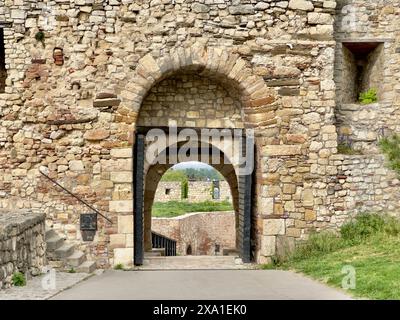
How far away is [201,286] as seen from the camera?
23.3 feet

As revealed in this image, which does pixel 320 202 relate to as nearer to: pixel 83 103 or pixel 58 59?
pixel 83 103

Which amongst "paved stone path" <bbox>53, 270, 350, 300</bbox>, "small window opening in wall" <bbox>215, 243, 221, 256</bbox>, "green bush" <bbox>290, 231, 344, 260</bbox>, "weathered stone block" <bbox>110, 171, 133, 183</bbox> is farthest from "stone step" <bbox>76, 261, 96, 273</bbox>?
"small window opening in wall" <bbox>215, 243, 221, 256</bbox>

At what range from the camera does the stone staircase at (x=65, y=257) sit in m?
8.47

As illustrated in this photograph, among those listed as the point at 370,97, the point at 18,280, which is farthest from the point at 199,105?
the point at 18,280

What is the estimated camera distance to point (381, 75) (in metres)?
10.6

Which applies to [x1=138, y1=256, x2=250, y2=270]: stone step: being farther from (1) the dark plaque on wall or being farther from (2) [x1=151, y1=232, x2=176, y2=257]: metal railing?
(2) [x1=151, y1=232, x2=176, y2=257]: metal railing

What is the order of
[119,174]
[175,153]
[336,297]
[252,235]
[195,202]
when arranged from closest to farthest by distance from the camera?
1. [336,297]
2. [119,174]
3. [252,235]
4. [175,153]
5. [195,202]

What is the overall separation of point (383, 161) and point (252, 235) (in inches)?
112

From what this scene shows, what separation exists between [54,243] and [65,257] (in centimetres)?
32

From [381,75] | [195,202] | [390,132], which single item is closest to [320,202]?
[390,132]

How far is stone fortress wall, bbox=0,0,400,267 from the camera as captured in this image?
925cm

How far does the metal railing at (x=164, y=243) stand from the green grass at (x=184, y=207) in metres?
4.62

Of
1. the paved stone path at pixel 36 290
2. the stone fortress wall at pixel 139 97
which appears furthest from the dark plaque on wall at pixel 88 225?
the paved stone path at pixel 36 290

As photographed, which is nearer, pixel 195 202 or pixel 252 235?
pixel 252 235
